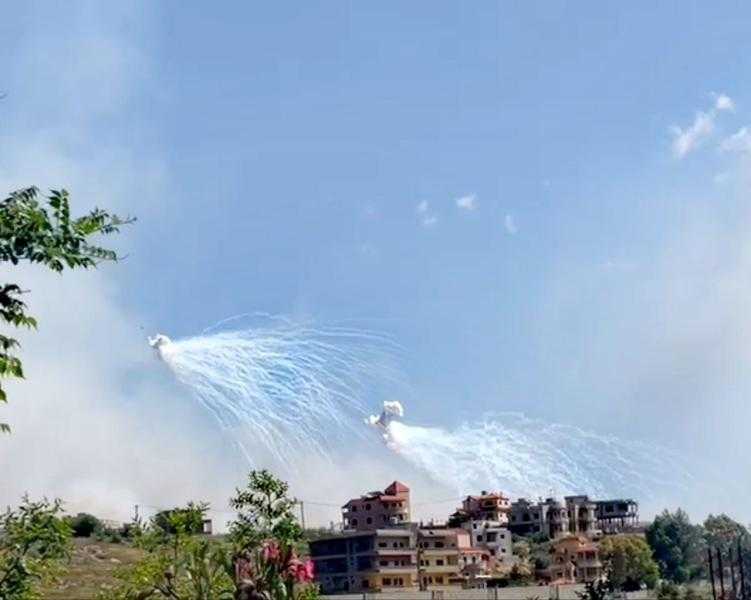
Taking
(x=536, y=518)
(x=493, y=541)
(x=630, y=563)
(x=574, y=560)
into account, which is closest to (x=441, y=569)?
(x=574, y=560)

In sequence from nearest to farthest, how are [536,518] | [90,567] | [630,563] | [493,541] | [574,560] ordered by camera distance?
[90,567]
[630,563]
[574,560]
[493,541]
[536,518]

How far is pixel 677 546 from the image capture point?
145250 millimetres

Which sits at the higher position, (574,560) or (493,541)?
(493,541)

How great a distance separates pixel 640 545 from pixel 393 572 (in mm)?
28846

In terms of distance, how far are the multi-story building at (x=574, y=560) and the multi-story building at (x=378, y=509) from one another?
19319 millimetres

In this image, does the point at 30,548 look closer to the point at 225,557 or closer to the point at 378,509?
the point at 225,557

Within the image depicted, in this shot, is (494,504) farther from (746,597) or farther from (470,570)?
(746,597)

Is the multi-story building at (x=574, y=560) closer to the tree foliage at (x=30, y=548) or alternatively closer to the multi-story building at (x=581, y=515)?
the multi-story building at (x=581, y=515)

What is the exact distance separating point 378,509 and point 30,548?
12708 centimetres

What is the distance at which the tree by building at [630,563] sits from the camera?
124m

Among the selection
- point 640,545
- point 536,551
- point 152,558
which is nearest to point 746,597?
Answer: point 640,545

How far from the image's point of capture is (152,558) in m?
34.6

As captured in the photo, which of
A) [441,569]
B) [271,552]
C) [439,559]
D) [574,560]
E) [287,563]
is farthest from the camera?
[574,560]

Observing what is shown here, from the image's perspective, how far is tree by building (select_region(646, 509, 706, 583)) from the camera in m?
140
